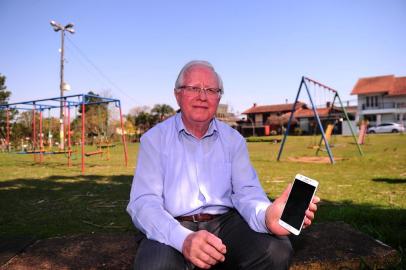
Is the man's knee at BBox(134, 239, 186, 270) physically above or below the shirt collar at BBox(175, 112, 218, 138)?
below

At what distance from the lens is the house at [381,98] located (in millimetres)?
47750

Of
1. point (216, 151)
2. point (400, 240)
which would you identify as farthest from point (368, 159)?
point (216, 151)

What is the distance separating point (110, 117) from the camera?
3400 centimetres

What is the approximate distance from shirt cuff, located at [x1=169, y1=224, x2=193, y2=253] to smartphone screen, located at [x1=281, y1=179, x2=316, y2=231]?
1.64 ft

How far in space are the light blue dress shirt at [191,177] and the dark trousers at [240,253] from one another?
7cm

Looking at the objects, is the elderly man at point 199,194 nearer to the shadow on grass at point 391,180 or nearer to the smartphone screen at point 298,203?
the smartphone screen at point 298,203

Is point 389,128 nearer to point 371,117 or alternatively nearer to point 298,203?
point 371,117

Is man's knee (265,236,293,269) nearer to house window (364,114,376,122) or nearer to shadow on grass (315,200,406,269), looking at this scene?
shadow on grass (315,200,406,269)

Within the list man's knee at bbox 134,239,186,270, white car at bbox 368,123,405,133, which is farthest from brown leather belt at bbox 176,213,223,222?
white car at bbox 368,123,405,133

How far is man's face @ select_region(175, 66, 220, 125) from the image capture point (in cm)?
210

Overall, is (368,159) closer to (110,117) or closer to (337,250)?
(337,250)

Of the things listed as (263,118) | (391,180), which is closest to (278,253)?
(391,180)

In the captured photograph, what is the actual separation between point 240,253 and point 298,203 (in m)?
0.43

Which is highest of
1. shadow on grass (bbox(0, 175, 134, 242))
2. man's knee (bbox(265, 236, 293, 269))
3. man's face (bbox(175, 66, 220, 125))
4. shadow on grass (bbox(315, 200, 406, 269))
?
man's face (bbox(175, 66, 220, 125))
